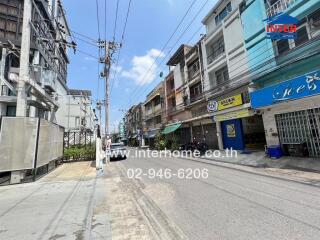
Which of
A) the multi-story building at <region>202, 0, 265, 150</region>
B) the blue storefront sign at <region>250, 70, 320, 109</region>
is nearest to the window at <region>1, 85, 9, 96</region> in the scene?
the multi-story building at <region>202, 0, 265, 150</region>

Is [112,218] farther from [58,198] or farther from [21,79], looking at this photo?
[21,79]

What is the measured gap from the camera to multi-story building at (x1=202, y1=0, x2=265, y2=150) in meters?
16.1

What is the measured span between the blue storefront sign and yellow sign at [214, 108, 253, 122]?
2.01 metres

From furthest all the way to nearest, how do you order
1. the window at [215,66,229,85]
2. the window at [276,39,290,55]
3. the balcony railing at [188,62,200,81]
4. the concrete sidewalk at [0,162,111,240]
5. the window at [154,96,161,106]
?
the window at [154,96,161,106], the balcony railing at [188,62,200,81], the window at [215,66,229,85], the window at [276,39,290,55], the concrete sidewalk at [0,162,111,240]

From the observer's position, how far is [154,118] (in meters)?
42.6

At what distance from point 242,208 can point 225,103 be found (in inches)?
537

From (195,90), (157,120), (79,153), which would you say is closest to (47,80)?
(79,153)

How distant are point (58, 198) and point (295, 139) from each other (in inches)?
506

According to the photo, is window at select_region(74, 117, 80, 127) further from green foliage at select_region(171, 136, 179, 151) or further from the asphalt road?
the asphalt road

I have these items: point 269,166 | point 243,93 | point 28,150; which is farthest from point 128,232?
point 243,93

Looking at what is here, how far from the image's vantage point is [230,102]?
16969mm

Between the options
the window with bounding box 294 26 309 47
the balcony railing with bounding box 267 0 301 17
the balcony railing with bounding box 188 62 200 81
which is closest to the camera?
the window with bounding box 294 26 309 47

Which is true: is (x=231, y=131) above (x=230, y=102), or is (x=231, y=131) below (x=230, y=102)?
below

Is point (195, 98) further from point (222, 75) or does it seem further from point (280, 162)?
point (280, 162)
